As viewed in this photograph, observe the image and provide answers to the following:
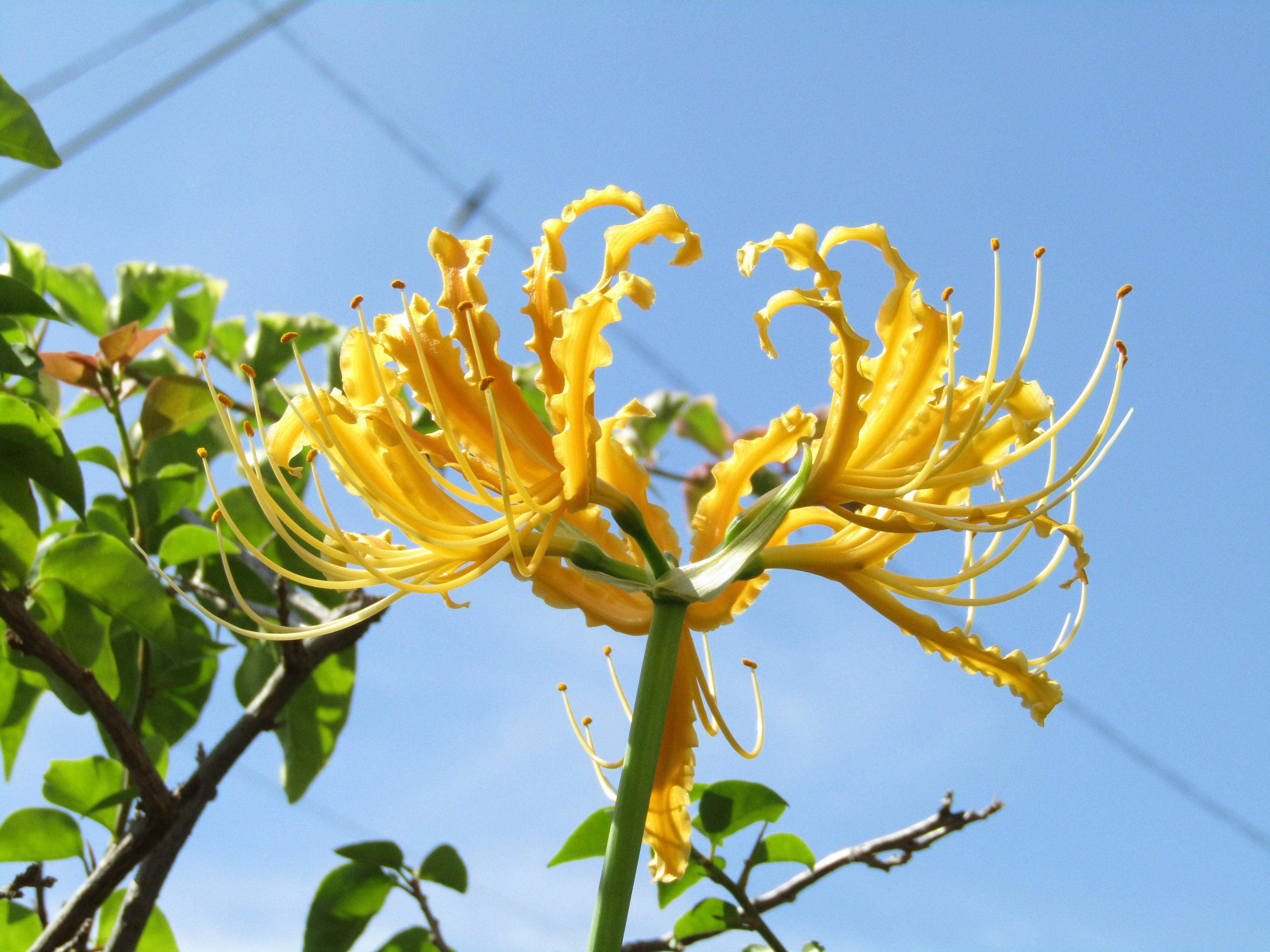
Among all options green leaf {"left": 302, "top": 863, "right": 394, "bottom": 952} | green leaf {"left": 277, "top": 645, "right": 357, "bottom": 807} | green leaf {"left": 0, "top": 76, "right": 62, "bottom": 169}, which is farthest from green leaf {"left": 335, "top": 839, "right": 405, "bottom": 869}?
green leaf {"left": 0, "top": 76, "right": 62, "bottom": 169}

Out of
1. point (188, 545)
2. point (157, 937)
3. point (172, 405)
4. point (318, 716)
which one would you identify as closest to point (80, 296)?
point (172, 405)

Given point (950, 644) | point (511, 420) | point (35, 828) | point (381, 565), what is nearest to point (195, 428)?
point (35, 828)

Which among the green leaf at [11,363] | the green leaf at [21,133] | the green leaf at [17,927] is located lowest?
the green leaf at [17,927]

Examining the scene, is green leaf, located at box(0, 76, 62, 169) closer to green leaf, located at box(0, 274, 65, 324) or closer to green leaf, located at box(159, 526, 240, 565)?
green leaf, located at box(0, 274, 65, 324)

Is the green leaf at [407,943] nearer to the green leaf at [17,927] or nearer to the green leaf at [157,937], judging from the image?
the green leaf at [157,937]

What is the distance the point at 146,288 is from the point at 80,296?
0.47 ft

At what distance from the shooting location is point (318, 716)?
193 centimetres

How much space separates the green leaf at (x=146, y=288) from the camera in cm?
223

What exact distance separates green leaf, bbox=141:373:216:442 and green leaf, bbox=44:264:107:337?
0.47m

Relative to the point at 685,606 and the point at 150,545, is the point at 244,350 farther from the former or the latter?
the point at 685,606

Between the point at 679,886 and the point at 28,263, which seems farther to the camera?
the point at 28,263

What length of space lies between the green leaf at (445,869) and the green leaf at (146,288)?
125cm

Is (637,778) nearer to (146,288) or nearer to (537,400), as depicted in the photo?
(537,400)

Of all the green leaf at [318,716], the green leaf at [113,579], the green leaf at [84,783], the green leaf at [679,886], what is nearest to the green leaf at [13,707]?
the green leaf at [84,783]
